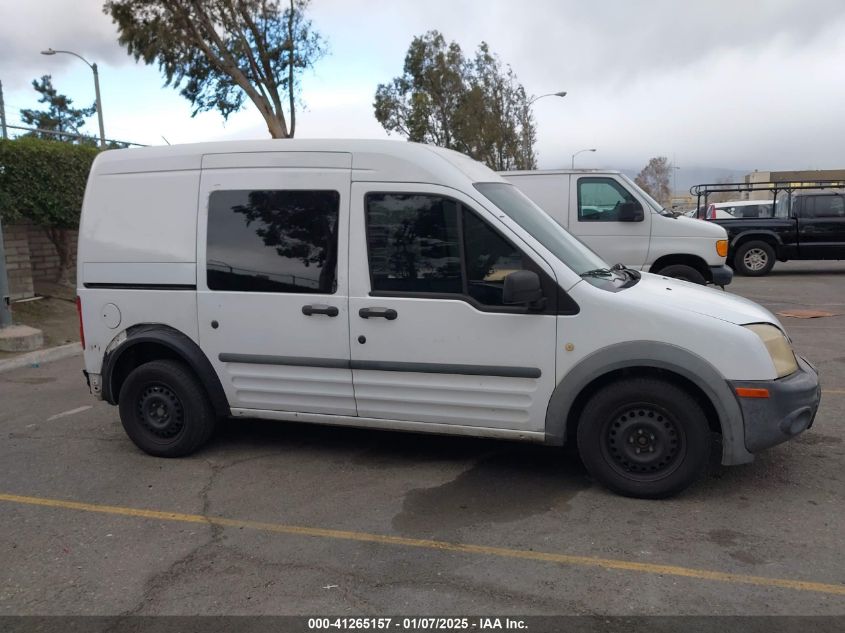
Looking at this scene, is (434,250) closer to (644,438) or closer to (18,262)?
(644,438)

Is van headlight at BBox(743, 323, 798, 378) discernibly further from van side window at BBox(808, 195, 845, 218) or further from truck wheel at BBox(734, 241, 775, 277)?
van side window at BBox(808, 195, 845, 218)

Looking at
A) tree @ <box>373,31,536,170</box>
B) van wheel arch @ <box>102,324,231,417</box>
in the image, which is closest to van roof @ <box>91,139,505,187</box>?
van wheel arch @ <box>102,324,231,417</box>

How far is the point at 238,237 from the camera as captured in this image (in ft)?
16.1

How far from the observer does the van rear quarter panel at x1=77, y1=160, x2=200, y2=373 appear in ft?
16.5

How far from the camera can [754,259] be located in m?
16.6

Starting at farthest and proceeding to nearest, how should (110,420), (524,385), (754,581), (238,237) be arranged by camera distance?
(110,420), (238,237), (524,385), (754,581)

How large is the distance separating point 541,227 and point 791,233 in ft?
45.5

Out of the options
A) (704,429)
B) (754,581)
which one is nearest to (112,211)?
(704,429)

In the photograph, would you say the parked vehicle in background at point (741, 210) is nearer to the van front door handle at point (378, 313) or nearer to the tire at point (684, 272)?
the tire at point (684, 272)

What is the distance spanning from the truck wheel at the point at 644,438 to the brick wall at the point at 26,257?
36.4 feet

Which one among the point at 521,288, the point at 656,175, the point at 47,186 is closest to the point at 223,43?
the point at 47,186

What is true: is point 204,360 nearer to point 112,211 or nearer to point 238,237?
point 238,237

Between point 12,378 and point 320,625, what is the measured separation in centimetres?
718

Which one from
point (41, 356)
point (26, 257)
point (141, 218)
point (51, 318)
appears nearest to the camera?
point (141, 218)
